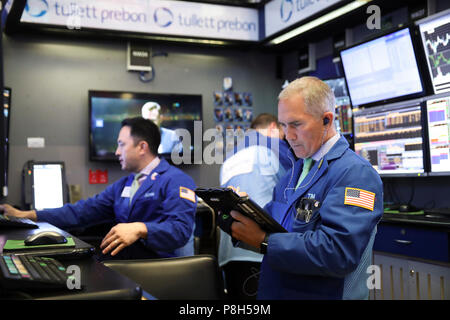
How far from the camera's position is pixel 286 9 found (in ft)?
14.3

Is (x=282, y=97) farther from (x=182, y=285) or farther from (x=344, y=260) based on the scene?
(x=182, y=285)

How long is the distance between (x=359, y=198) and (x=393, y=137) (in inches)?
89.4

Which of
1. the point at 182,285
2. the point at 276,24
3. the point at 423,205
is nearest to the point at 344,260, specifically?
the point at 182,285

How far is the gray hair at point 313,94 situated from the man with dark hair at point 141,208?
0.92 m

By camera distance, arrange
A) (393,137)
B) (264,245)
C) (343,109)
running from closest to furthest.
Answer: (264,245)
(393,137)
(343,109)

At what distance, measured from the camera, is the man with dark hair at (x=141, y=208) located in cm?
212

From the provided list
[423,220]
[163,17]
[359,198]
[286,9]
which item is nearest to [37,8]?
[163,17]

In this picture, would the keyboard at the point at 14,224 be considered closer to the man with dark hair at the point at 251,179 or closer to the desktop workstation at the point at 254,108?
the man with dark hair at the point at 251,179

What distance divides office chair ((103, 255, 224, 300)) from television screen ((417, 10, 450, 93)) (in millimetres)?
2328

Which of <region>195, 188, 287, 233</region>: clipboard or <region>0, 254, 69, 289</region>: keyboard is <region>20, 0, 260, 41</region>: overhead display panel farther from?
<region>0, 254, 69, 289</region>: keyboard

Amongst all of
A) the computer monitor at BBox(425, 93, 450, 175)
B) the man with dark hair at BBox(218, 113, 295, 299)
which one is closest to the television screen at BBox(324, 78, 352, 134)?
the computer monitor at BBox(425, 93, 450, 175)

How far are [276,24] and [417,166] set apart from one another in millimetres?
2022

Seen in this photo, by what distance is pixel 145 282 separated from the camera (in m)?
1.55

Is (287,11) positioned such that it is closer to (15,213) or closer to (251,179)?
(251,179)
